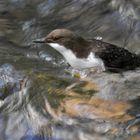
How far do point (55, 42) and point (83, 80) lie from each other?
872 mm

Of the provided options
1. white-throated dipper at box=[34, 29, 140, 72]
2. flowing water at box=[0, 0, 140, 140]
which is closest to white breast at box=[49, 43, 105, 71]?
white-throated dipper at box=[34, 29, 140, 72]

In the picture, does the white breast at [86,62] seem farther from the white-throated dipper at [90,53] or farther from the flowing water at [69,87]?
the flowing water at [69,87]

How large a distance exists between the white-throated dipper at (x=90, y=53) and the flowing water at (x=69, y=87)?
7.6 inches

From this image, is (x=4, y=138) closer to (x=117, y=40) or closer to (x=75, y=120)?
(x=75, y=120)

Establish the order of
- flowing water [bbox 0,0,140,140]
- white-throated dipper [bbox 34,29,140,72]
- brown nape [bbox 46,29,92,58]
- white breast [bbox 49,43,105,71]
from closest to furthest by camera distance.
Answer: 1. flowing water [bbox 0,0,140,140]
2. white breast [bbox 49,43,105,71]
3. white-throated dipper [bbox 34,29,140,72]
4. brown nape [bbox 46,29,92,58]

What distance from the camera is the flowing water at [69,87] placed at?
18.8 feet

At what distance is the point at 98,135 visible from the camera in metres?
5.58

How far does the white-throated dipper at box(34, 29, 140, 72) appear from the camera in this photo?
7090mm

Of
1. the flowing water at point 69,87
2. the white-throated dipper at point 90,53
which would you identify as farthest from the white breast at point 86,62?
the flowing water at point 69,87

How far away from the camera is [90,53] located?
711 cm

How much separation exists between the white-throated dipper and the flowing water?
0.63 ft

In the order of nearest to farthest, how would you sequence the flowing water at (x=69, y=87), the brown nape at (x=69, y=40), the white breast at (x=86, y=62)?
the flowing water at (x=69, y=87) → the white breast at (x=86, y=62) → the brown nape at (x=69, y=40)

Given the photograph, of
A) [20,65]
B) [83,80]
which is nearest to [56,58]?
[20,65]

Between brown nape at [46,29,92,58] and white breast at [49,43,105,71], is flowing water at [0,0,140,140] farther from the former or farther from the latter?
brown nape at [46,29,92,58]
